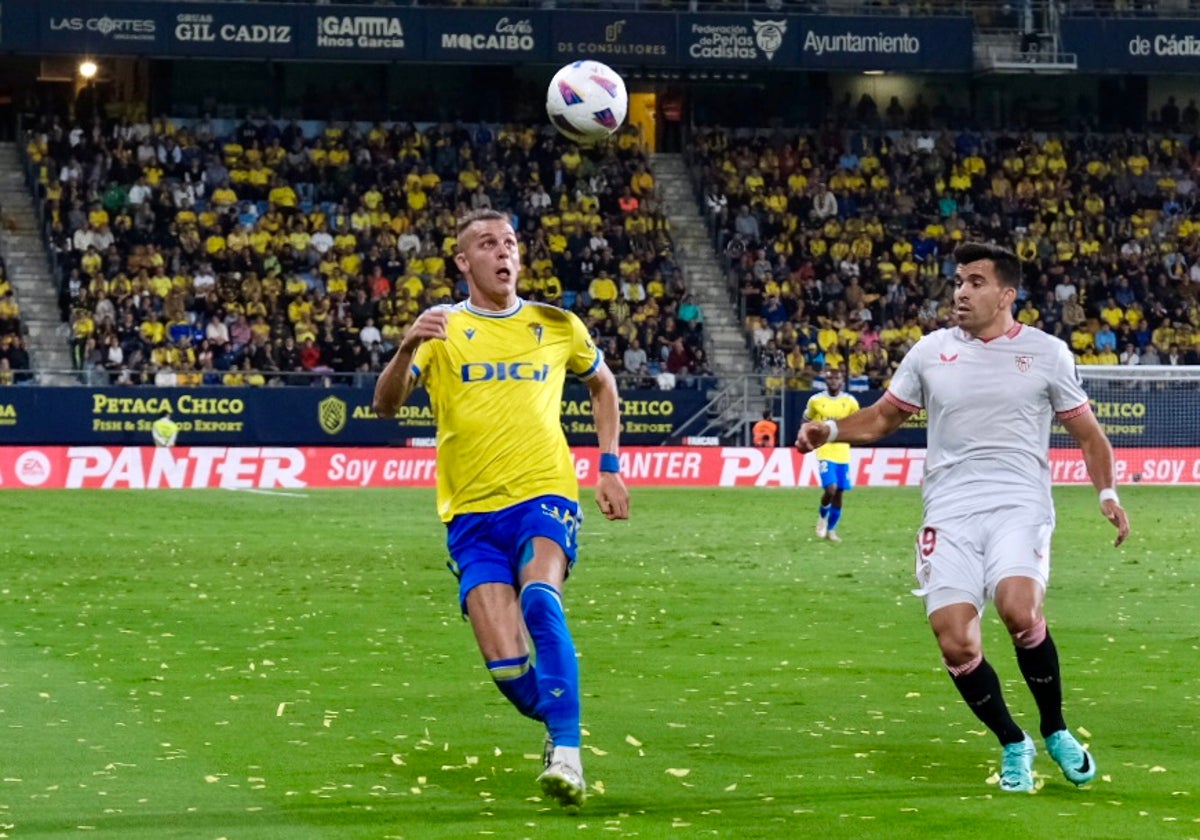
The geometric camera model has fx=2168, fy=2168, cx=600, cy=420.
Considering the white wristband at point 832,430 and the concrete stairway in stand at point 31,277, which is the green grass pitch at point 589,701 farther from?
the concrete stairway in stand at point 31,277

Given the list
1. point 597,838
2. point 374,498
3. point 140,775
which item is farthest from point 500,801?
point 374,498

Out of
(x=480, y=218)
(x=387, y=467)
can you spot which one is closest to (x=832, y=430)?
(x=480, y=218)

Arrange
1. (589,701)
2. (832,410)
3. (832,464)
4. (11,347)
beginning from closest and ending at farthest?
1. (589,701)
2. (832,464)
3. (832,410)
4. (11,347)

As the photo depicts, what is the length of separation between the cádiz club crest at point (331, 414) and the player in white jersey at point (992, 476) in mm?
32016

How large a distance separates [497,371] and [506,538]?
74 cm

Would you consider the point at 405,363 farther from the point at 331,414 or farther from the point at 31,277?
the point at 31,277

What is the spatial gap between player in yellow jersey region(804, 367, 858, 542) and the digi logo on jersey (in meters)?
16.5

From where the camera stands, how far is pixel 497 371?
30.9ft

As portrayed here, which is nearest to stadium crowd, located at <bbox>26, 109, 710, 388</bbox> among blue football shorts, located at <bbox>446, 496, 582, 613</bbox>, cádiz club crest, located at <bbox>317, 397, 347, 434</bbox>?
cádiz club crest, located at <bbox>317, 397, 347, 434</bbox>

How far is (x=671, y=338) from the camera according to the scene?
145 ft

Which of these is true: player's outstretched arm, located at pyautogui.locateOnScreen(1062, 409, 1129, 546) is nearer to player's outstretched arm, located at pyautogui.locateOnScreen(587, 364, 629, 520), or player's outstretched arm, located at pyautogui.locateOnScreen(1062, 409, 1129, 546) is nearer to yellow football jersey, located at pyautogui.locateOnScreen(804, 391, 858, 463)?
player's outstretched arm, located at pyautogui.locateOnScreen(587, 364, 629, 520)

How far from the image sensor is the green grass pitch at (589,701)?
864 cm

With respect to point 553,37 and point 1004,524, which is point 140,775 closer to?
point 1004,524

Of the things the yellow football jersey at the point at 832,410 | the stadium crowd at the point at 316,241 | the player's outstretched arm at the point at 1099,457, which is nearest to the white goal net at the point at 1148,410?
the stadium crowd at the point at 316,241
